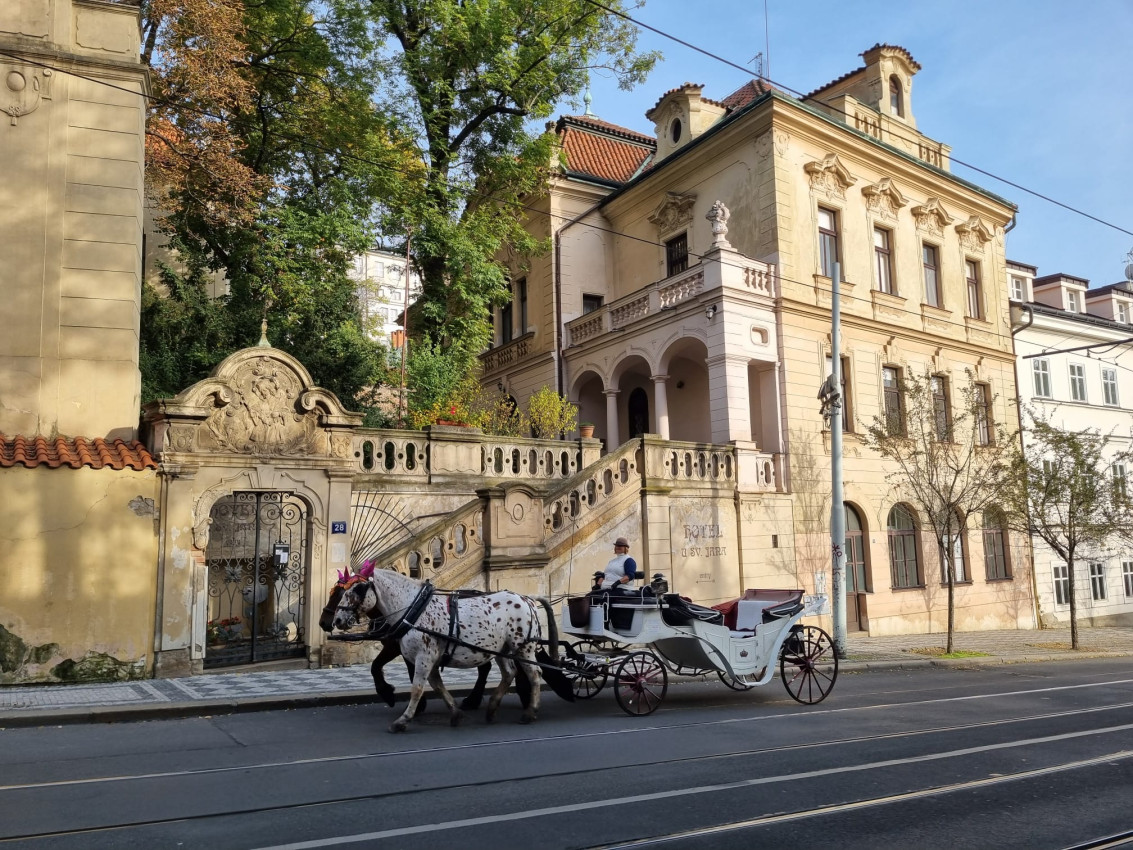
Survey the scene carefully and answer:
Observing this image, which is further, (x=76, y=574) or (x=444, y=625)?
(x=76, y=574)

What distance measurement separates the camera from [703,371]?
26.6 meters

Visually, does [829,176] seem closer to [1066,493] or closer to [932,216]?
[932,216]

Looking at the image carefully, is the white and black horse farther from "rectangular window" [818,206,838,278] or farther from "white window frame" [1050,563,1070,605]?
"white window frame" [1050,563,1070,605]

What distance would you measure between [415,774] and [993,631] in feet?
82.4

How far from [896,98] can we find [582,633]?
83.6ft

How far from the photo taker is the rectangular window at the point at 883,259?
26683 millimetres

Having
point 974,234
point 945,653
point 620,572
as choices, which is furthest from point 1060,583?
point 620,572

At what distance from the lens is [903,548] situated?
997 inches

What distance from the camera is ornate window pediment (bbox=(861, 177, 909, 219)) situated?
26.2 meters

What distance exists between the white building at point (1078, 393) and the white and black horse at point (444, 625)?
2562cm

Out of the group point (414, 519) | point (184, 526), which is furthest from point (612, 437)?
point (184, 526)

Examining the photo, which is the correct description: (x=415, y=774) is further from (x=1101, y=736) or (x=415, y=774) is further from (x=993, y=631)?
(x=993, y=631)

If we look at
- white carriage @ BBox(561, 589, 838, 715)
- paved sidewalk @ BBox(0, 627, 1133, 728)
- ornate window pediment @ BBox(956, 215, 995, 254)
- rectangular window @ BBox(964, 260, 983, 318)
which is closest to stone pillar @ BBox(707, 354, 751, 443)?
paved sidewalk @ BBox(0, 627, 1133, 728)

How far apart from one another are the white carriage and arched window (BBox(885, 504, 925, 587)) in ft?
47.2
